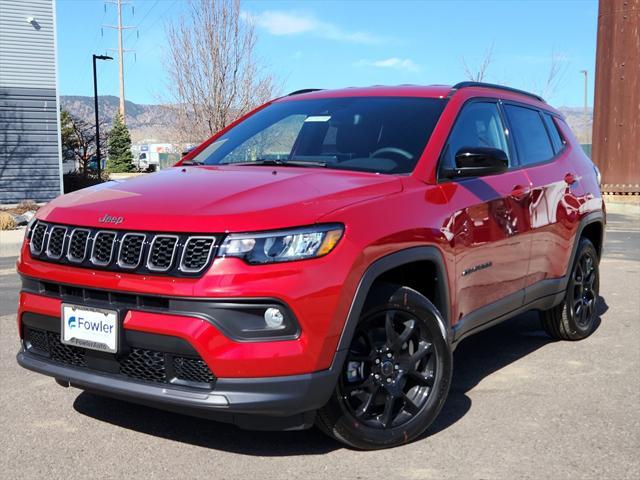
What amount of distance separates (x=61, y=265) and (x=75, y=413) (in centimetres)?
108

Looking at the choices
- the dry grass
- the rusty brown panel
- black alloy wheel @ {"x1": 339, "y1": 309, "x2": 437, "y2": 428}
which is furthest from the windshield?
the rusty brown panel

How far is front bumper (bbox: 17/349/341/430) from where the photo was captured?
311 cm

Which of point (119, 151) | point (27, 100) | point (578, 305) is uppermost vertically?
point (27, 100)

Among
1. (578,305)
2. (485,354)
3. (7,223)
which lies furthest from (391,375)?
(7,223)

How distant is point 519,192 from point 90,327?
2770mm

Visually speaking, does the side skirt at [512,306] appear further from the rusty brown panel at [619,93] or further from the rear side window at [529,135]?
the rusty brown panel at [619,93]

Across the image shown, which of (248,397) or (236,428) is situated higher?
(248,397)

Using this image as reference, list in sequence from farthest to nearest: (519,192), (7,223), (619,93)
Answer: (619,93) < (7,223) < (519,192)

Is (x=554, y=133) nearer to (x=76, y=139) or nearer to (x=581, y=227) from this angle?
(x=581, y=227)

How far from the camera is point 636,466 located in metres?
3.49

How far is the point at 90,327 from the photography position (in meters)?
3.33

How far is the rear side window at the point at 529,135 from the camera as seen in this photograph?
5.11 m

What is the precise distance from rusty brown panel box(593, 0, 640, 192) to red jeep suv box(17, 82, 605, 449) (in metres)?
17.5

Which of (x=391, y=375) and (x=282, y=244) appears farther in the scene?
(x=391, y=375)
